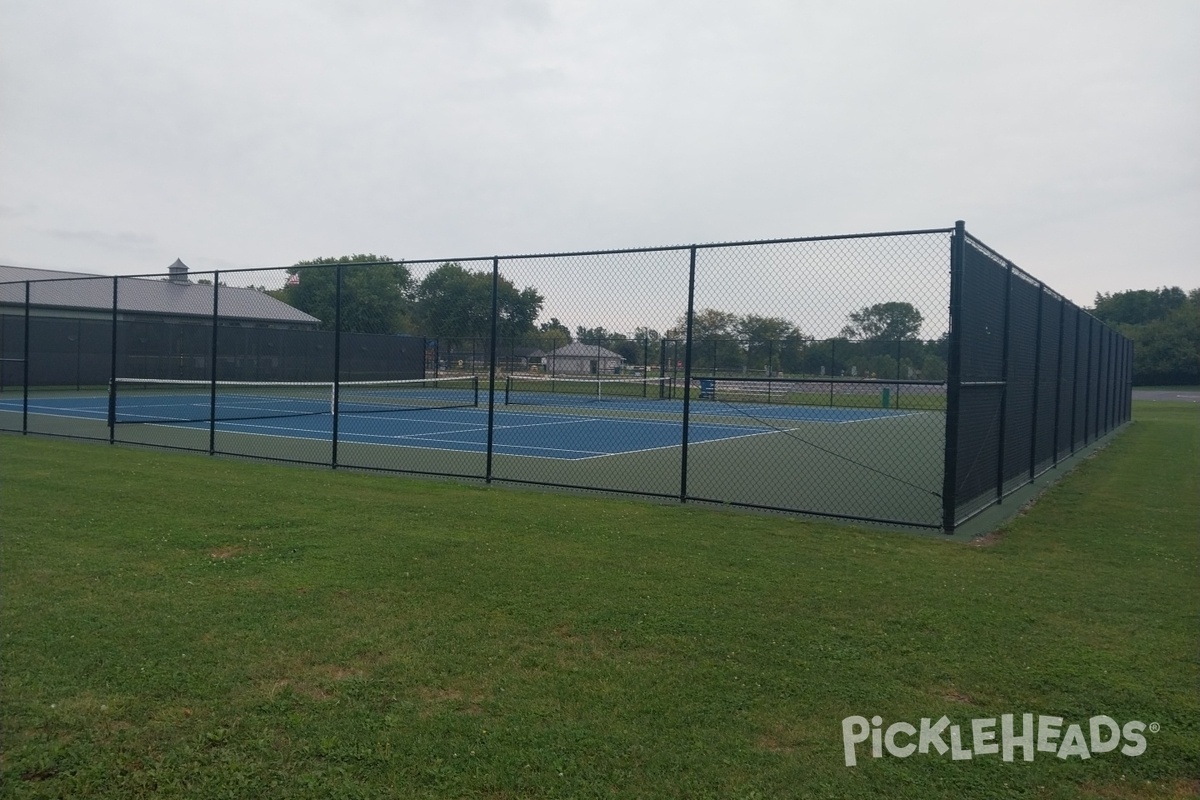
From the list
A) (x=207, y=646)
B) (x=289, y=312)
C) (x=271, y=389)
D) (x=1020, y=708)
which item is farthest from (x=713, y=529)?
(x=289, y=312)

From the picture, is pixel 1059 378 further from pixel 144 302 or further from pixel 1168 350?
pixel 1168 350

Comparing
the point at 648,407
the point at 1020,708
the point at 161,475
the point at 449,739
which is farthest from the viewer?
the point at 648,407

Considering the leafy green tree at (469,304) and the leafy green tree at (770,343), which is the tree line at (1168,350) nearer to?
the leafy green tree at (770,343)

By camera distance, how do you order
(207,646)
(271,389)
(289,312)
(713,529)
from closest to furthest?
1. (207,646)
2. (713,529)
3. (271,389)
4. (289,312)

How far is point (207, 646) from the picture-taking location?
410 cm

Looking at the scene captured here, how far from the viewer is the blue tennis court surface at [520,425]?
47.3 ft

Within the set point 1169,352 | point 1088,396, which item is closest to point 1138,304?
point 1169,352

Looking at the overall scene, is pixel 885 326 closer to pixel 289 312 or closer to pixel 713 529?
pixel 713 529

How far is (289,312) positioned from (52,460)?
28669mm

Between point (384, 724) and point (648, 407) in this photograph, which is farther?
point (648, 407)

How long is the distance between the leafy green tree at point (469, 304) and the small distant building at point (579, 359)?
1180 mm

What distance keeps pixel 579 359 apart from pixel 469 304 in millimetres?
2101

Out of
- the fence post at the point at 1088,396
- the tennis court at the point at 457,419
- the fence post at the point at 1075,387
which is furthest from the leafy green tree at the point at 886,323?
the fence post at the point at 1088,396

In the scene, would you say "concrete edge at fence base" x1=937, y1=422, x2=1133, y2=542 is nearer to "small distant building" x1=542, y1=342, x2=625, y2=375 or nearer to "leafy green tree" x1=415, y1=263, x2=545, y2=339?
"leafy green tree" x1=415, y1=263, x2=545, y2=339
